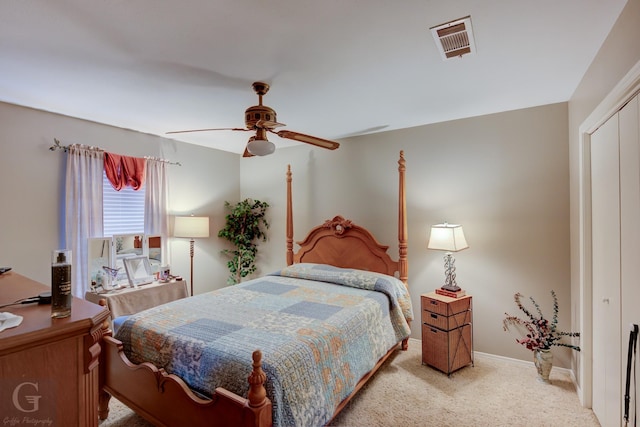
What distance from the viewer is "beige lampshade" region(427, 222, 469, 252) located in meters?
2.91

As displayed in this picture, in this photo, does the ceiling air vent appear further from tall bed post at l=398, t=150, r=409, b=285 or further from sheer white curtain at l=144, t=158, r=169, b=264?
sheer white curtain at l=144, t=158, r=169, b=264

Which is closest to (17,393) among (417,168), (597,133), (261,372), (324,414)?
(261,372)

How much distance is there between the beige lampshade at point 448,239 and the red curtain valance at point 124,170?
3400 mm

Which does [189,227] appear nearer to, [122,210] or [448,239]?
[122,210]

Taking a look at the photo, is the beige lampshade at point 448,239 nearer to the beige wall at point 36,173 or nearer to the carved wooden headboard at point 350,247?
the carved wooden headboard at point 350,247

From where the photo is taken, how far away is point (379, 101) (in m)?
2.82

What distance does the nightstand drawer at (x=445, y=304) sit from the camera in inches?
108

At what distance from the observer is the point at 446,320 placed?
2748 mm

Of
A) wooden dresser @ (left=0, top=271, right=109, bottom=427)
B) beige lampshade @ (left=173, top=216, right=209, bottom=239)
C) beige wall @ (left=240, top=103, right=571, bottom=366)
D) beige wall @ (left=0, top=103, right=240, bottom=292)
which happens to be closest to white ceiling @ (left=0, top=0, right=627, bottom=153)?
beige wall @ (left=0, top=103, right=240, bottom=292)

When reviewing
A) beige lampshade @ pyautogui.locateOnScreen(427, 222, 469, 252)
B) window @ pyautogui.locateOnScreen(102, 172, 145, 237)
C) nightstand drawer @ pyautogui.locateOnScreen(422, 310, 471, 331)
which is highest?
window @ pyautogui.locateOnScreen(102, 172, 145, 237)

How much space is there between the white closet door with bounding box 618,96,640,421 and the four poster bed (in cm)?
155

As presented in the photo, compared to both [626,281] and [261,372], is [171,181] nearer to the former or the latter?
[261,372]

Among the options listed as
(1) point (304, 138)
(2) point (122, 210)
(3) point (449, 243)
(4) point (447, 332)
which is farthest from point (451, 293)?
(2) point (122, 210)

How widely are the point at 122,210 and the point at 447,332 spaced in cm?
374
